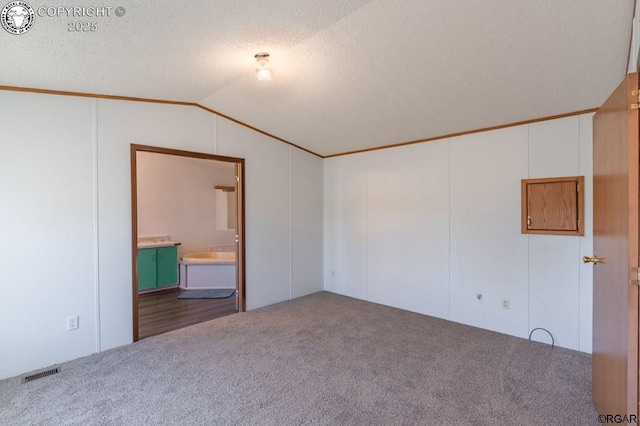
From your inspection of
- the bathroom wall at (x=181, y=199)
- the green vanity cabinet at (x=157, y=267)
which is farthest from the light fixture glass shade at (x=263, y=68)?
the green vanity cabinet at (x=157, y=267)

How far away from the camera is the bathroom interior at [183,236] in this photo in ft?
15.7

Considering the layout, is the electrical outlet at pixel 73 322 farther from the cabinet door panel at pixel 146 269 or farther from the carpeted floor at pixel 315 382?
the cabinet door panel at pixel 146 269

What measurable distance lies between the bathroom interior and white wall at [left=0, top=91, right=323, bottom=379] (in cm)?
116

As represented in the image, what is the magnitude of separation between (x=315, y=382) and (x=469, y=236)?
2.43 m

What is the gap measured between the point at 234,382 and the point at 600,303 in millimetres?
2557

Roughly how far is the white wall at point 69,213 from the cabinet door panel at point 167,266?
2.47 metres

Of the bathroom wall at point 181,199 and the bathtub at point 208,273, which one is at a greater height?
the bathroom wall at point 181,199

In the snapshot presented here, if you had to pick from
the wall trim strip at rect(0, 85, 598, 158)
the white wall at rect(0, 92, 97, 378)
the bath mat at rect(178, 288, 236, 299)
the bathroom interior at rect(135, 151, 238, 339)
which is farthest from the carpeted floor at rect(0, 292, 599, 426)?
the wall trim strip at rect(0, 85, 598, 158)

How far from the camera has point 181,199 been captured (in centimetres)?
635

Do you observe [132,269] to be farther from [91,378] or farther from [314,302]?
[314,302]

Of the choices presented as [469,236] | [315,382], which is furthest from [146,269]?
[469,236]

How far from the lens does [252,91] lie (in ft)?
10.6

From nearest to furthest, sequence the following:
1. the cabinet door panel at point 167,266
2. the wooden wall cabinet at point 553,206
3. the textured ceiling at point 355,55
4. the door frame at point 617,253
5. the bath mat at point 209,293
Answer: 1. the door frame at point 617,253
2. the textured ceiling at point 355,55
3. the wooden wall cabinet at point 553,206
4. the bath mat at point 209,293
5. the cabinet door panel at point 167,266

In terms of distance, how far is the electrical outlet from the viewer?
114 inches
